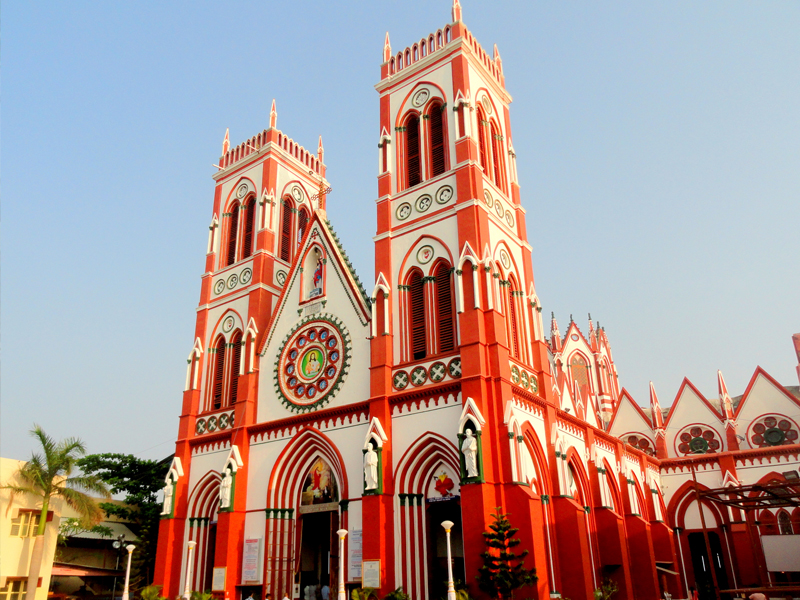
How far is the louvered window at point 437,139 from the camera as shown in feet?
95.2

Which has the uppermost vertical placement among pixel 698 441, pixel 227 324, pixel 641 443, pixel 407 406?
pixel 227 324

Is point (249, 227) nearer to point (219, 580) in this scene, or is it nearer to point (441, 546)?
point (219, 580)

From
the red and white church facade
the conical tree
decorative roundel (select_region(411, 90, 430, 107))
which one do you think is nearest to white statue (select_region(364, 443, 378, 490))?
the red and white church facade

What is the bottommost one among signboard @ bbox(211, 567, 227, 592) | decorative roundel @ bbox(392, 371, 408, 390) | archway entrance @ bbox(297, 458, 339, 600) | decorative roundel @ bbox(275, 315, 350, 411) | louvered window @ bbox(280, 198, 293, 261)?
signboard @ bbox(211, 567, 227, 592)

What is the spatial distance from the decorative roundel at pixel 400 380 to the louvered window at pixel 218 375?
35.6ft

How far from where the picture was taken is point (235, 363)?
32.8 meters

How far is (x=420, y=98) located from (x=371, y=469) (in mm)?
16280

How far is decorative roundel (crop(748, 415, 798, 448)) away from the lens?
37938 mm

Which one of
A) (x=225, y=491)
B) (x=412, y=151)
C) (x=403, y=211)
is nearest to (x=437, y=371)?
(x=403, y=211)

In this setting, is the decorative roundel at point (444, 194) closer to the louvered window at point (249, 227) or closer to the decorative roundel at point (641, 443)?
the louvered window at point (249, 227)

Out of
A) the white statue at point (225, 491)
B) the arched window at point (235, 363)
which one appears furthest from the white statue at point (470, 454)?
the arched window at point (235, 363)

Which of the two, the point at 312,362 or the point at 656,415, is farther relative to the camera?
the point at 656,415

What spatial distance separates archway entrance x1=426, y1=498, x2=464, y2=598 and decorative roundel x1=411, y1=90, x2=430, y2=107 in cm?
1693

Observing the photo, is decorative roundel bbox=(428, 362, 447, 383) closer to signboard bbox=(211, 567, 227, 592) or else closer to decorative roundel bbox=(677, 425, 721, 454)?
signboard bbox=(211, 567, 227, 592)
